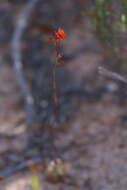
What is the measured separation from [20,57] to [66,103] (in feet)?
3.15

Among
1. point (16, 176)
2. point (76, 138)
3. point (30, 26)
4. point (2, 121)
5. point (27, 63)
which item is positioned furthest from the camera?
point (30, 26)

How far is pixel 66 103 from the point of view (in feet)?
10.8

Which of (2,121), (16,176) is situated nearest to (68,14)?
(2,121)

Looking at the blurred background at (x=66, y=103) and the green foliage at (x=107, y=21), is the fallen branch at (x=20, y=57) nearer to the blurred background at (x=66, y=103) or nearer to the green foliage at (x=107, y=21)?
the blurred background at (x=66, y=103)

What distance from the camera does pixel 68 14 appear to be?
178 inches

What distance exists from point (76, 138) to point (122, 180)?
684 millimetres

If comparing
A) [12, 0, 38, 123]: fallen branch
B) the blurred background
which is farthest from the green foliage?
[12, 0, 38, 123]: fallen branch

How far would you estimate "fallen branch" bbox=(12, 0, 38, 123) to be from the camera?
10.7 feet

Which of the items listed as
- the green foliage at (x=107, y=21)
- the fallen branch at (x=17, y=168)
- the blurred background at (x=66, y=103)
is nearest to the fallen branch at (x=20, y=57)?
the blurred background at (x=66, y=103)

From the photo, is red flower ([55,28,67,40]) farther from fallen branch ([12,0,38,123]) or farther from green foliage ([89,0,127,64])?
fallen branch ([12,0,38,123])

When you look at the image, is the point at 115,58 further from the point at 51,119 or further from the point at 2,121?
the point at 2,121

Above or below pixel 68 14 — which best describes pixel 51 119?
below

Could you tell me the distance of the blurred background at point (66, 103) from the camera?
8.50 feet

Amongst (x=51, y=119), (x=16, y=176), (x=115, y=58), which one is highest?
(x=115, y=58)
